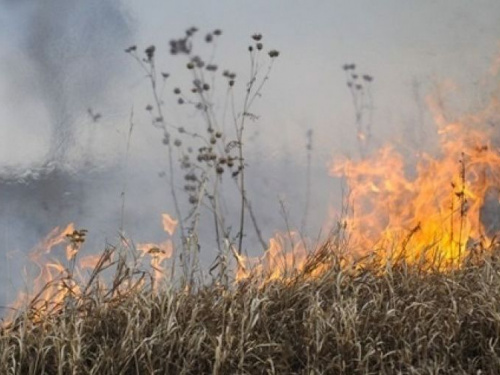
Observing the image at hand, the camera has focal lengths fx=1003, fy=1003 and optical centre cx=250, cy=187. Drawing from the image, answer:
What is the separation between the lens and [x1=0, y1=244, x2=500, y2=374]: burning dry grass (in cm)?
379

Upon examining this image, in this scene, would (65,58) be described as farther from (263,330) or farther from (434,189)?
(263,330)

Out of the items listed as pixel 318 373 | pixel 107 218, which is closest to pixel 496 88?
pixel 107 218

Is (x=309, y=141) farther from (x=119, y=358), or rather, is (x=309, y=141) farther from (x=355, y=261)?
(x=119, y=358)

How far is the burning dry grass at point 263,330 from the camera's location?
379 cm

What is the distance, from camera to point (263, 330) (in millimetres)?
4027

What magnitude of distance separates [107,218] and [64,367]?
1.78m

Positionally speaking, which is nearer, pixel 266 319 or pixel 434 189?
pixel 266 319

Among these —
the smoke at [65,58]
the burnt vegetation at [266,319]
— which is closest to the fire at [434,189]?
the burnt vegetation at [266,319]

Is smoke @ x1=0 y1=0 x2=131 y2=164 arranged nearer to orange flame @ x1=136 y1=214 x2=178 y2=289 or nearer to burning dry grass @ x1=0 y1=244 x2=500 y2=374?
orange flame @ x1=136 y1=214 x2=178 y2=289

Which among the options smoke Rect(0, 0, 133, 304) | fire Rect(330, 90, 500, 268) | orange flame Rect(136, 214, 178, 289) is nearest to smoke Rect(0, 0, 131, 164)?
smoke Rect(0, 0, 133, 304)

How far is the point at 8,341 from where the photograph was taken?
4.00 meters

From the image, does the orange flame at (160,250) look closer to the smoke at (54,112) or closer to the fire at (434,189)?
the smoke at (54,112)

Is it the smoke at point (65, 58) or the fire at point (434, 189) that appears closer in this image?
the fire at point (434, 189)

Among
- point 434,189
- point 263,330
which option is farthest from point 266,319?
point 434,189
